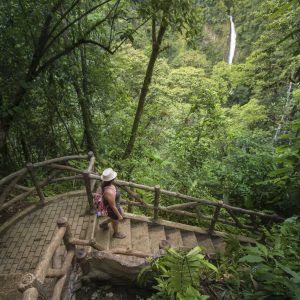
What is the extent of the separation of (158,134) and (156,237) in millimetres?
7295

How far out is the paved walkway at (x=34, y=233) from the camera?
439 centimetres

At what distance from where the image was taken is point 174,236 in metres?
5.79

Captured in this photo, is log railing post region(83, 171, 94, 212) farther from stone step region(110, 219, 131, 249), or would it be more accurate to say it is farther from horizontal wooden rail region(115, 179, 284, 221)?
stone step region(110, 219, 131, 249)

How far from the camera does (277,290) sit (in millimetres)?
2516

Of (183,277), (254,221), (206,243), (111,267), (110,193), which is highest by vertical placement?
(110,193)

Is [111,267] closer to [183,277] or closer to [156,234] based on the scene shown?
[183,277]

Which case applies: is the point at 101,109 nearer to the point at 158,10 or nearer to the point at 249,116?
the point at 158,10

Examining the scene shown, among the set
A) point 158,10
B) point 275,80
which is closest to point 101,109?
point 158,10

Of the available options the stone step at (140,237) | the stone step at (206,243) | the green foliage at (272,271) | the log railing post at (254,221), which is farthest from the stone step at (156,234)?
the log railing post at (254,221)

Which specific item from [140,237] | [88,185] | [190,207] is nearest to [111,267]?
[140,237]

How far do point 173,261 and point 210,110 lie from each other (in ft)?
22.1

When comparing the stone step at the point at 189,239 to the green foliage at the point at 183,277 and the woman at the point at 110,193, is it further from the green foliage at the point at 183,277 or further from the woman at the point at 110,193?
the green foliage at the point at 183,277

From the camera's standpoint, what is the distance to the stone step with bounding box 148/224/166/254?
534 centimetres

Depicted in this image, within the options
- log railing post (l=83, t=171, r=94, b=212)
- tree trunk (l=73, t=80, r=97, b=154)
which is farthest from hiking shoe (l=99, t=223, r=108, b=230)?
tree trunk (l=73, t=80, r=97, b=154)
